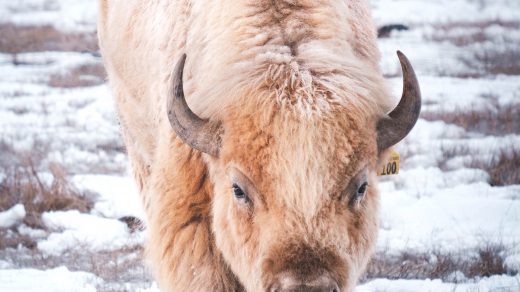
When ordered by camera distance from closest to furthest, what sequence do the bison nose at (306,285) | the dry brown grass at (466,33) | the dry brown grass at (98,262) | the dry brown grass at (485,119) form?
the bison nose at (306,285) < the dry brown grass at (98,262) < the dry brown grass at (485,119) < the dry brown grass at (466,33)

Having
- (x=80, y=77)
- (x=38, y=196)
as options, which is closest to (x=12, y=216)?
(x=38, y=196)

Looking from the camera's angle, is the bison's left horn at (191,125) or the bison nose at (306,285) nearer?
the bison nose at (306,285)

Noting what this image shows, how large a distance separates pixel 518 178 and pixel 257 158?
5825mm

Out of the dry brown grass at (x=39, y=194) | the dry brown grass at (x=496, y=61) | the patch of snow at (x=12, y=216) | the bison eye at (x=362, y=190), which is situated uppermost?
the bison eye at (x=362, y=190)

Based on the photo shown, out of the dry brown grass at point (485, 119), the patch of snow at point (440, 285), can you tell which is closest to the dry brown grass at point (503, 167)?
the dry brown grass at point (485, 119)

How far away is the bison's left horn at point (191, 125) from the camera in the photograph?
3594mm

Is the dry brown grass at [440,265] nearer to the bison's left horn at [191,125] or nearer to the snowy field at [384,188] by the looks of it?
the snowy field at [384,188]

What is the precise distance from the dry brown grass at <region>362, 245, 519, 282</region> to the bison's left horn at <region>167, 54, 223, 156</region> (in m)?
2.67

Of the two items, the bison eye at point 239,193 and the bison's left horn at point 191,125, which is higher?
the bison's left horn at point 191,125

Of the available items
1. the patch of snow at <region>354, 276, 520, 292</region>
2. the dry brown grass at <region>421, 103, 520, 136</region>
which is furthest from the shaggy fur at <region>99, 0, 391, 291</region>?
the dry brown grass at <region>421, 103, 520, 136</region>

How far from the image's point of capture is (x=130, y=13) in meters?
5.70

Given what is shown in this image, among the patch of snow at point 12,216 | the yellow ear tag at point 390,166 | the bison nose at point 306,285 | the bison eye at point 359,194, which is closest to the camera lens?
the bison nose at point 306,285

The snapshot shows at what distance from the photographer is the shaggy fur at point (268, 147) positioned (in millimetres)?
3266

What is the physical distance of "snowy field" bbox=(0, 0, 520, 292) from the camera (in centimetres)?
598
